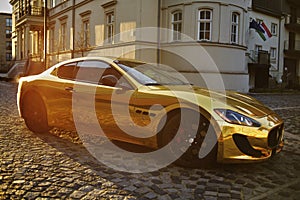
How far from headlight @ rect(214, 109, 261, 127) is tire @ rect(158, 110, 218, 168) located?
0.70 feet

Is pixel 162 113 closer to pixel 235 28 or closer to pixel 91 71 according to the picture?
pixel 91 71

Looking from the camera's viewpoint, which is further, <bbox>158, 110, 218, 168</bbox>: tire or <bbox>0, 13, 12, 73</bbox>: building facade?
<bbox>0, 13, 12, 73</bbox>: building facade

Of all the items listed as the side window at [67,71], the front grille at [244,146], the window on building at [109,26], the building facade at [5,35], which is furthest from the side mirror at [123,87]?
the building facade at [5,35]

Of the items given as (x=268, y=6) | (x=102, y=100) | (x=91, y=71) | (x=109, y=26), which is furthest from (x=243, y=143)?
(x=268, y=6)

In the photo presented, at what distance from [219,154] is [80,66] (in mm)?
2909

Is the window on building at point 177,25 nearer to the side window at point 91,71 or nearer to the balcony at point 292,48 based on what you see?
the side window at point 91,71

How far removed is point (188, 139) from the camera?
4.39 m

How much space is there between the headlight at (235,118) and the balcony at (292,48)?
107 ft

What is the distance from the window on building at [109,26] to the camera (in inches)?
875

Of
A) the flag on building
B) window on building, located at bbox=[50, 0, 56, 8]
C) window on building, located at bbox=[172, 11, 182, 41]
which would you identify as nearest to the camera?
window on building, located at bbox=[172, 11, 182, 41]

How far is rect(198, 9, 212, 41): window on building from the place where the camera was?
1877 cm

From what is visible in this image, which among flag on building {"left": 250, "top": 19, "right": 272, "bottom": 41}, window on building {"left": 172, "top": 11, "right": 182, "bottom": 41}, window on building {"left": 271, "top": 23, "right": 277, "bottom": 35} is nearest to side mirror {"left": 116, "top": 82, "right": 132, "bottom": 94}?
window on building {"left": 172, "top": 11, "right": 182, "bottom": 41}

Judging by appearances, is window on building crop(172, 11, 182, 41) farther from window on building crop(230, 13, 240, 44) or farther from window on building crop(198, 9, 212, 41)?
window on building crop(230, 13, 240, 44)

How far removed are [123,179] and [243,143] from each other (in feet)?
5.03
